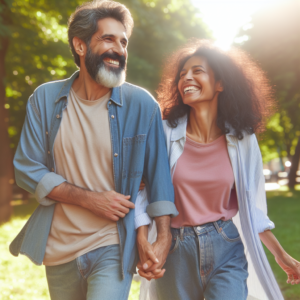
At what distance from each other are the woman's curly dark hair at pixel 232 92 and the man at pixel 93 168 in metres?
0.64

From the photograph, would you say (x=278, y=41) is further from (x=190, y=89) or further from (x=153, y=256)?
(x=153, y=256)

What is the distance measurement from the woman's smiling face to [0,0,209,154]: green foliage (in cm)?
804

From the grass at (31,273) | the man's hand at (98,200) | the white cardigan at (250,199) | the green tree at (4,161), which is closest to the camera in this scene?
the man's hand at (98,200)

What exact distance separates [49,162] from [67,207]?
0.32m

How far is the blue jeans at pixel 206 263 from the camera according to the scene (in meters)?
2.95

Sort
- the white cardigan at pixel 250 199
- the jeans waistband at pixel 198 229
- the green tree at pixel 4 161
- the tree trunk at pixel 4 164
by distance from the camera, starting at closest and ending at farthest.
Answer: the jeans waistband at pixel 198 229, the white cardigan at pixel 250 199, the green tree at pixel 4 161, the tree trunk at pixel 4 164

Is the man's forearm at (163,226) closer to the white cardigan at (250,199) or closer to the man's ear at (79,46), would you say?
the white cardigan at (250,199)

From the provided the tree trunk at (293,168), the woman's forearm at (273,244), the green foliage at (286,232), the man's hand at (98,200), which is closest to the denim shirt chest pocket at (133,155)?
the man's hand at (98,200)

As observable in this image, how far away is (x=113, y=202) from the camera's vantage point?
2684 mm

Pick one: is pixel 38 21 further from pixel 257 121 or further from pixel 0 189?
pixel 257 121

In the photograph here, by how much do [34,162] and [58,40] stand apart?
11007 millimetres

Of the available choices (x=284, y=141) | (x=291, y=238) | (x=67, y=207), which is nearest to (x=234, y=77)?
(x=67, y=207)

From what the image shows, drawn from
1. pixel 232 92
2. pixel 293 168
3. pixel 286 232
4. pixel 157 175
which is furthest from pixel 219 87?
pixel 293 168

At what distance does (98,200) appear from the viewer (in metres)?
2.70
